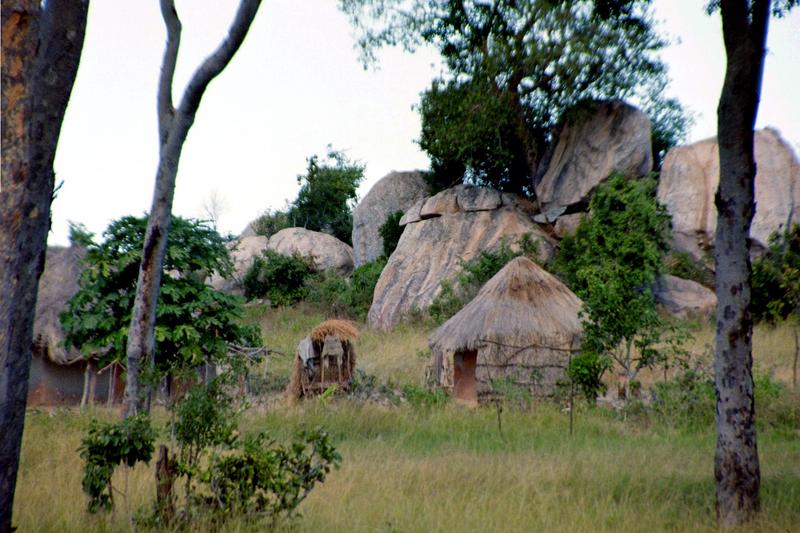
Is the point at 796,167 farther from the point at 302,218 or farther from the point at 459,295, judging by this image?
the point at 302,218

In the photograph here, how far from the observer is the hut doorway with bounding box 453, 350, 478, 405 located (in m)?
16.2

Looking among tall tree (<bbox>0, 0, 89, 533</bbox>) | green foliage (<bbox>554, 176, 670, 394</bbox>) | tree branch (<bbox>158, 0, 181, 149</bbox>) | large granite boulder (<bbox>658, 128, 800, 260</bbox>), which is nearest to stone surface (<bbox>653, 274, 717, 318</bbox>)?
green foliage (<bbox>554, 176, 670, 394</bbox>)

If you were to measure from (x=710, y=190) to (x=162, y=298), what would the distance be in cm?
1713

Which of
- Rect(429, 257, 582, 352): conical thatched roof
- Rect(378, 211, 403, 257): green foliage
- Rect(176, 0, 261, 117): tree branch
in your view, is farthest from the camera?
Rect(378, 211, 403, 257): green foliage

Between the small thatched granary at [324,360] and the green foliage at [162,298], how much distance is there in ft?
7.41

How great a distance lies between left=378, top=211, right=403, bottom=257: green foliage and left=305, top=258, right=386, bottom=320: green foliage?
22.1 inches

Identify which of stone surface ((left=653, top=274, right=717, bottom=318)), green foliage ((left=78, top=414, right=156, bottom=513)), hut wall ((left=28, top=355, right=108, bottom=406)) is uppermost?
stone surface ((left=653, top=274, right=717, bottom=318))

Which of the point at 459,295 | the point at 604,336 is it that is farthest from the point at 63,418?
the point at 459,295

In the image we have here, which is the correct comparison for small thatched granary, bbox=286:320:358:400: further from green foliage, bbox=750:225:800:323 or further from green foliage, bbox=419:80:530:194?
green foliage, bbox=419:80:530:194

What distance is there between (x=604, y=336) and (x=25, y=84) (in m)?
10.4

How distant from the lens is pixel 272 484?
521cm

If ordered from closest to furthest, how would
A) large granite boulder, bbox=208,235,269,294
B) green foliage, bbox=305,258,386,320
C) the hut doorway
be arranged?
the hut doorway → green foliage, bbox=305,258,386,320 → large granite boulder, bbox=208,235,269,294

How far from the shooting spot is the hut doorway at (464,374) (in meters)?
16.2

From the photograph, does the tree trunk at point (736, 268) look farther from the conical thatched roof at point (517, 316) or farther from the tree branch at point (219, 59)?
the conical thatched roof at point (517, 316)
